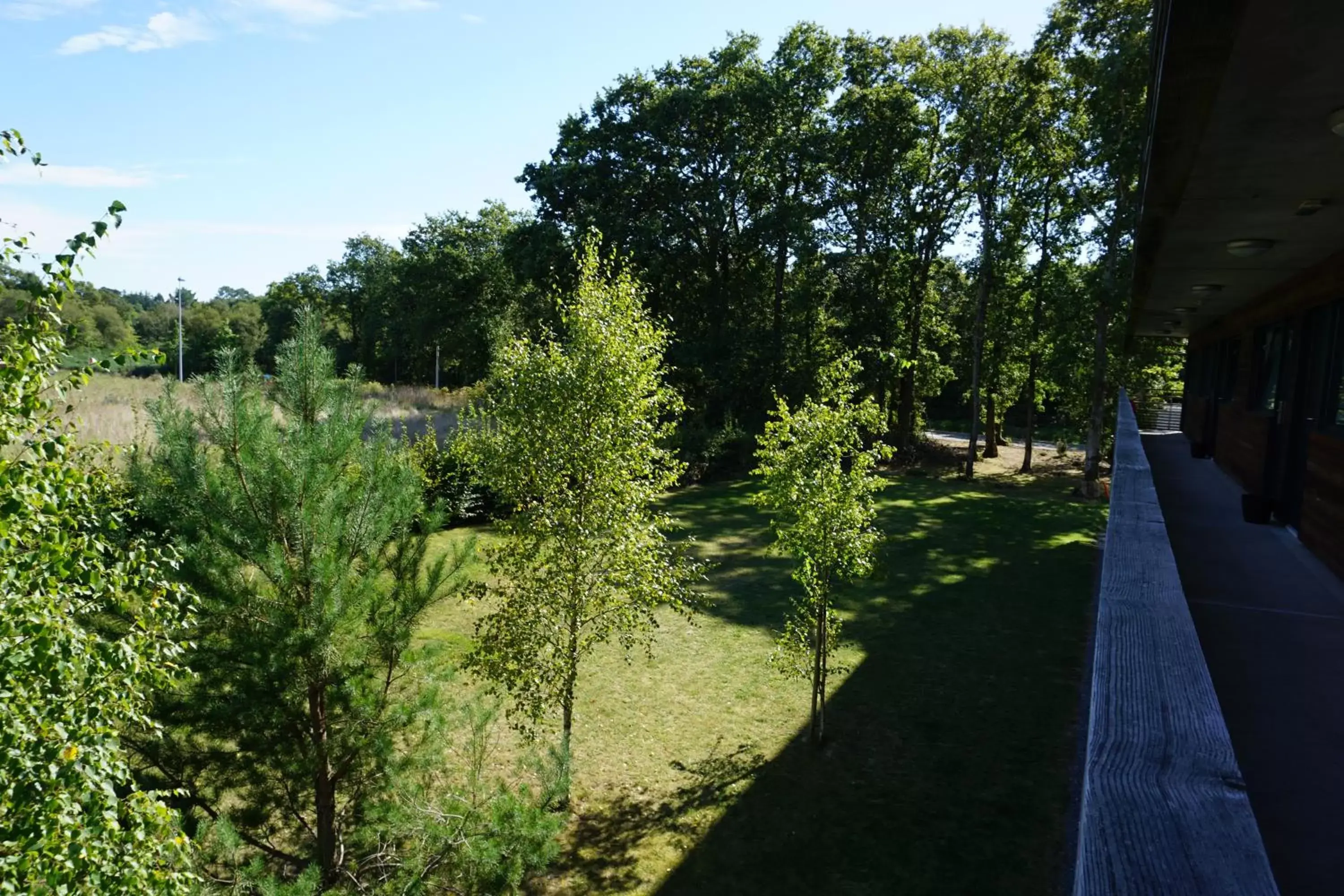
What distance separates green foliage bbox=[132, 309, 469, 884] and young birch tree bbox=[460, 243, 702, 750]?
5.12 feet

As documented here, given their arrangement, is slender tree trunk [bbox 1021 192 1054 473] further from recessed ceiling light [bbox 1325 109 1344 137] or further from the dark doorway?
recessed ceiling light [bbox 1325 109 1344 137]

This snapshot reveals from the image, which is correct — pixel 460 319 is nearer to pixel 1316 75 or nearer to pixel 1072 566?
pixel 1072 566

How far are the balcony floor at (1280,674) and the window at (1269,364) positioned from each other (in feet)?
5.98

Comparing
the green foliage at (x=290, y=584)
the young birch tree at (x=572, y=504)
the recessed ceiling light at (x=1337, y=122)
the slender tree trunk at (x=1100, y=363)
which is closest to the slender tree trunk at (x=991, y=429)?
the slender tree trunk at (x=1100, y=363)

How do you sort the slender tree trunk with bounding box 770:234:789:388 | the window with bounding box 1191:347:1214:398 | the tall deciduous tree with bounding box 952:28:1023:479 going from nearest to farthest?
1. the window with bounding box 1191:347:1214:398
2. the tall deciduous tree with bounding box 952:28:1023:479
3. the slender tree trunk with bounding box 770:234:789:388

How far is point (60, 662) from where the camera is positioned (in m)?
3.04

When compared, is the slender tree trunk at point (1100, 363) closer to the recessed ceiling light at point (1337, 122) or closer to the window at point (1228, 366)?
the window at point (1228, 366)

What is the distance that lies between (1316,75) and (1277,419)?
5.01m

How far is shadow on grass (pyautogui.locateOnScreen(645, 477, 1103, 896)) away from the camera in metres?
6.62

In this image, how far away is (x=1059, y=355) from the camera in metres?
22.7

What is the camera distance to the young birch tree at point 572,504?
7.30 metres

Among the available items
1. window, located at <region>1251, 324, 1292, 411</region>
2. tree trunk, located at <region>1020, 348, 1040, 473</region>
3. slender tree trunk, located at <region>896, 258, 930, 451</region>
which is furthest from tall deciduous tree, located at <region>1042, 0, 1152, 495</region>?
window, located at <region>1251, 324, 1292, 411</region>

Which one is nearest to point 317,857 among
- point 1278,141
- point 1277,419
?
point 1278,141

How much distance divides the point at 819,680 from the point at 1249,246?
6.29 metres
